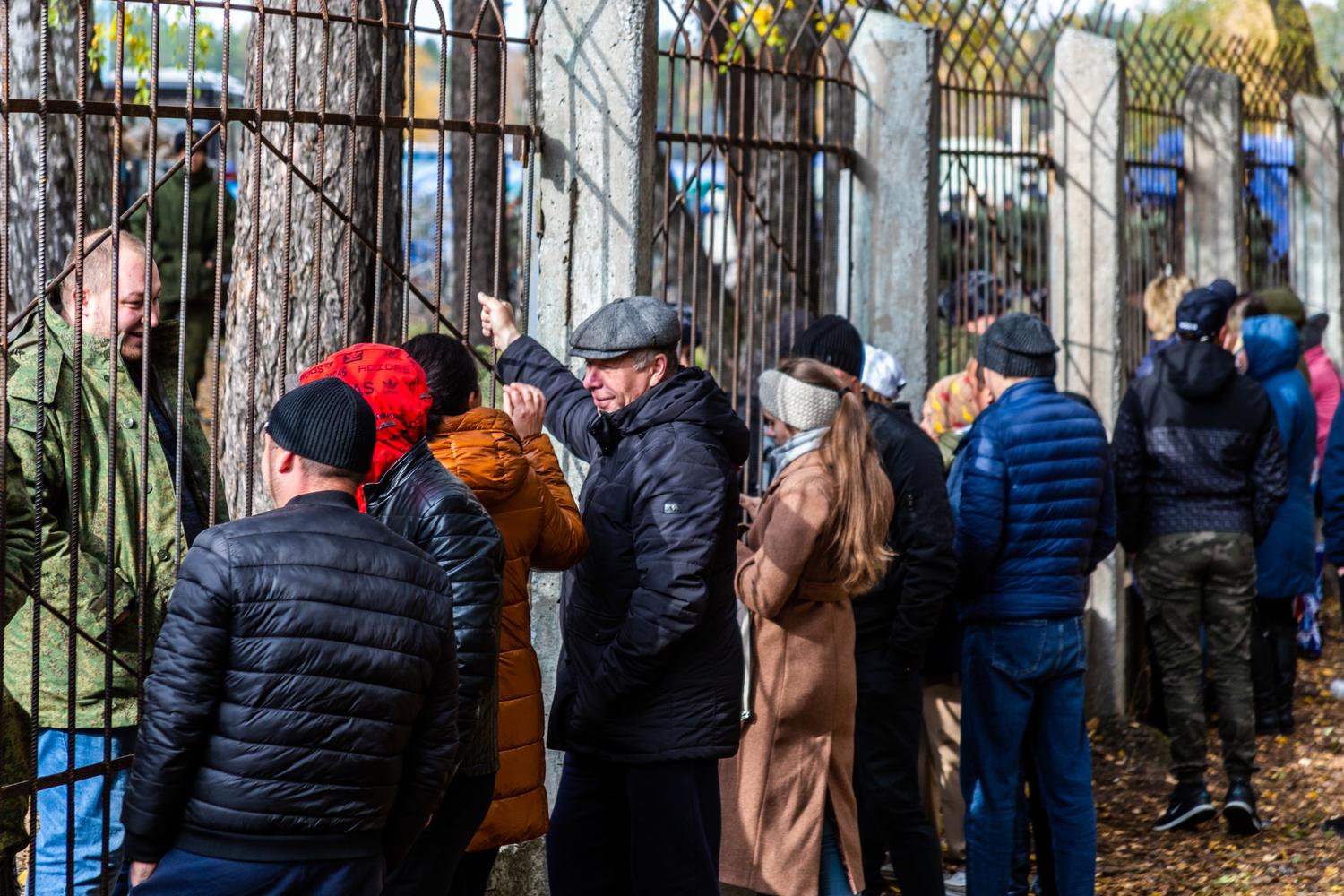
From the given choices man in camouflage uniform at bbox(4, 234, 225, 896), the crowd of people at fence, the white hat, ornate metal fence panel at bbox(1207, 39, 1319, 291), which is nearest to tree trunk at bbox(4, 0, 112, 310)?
the crowd of people at fence

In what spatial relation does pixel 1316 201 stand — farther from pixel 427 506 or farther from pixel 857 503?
pixel 427 506

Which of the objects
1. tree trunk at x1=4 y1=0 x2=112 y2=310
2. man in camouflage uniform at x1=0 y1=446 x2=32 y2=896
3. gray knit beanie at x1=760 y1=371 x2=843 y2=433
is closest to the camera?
man in camouflage uniform at x1=0 y1=446 x2=32 y2=896

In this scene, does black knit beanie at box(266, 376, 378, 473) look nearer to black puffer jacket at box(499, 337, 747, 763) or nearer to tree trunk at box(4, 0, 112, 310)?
black puffer jacket at box(499, 337, 747, 763)

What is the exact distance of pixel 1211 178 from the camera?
9914 millimetres

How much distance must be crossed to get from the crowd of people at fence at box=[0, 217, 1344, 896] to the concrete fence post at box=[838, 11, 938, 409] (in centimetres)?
50

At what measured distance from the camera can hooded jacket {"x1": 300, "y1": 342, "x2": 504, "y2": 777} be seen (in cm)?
328

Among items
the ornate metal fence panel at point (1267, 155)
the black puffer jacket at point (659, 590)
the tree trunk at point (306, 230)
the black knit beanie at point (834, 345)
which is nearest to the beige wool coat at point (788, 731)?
the black puffer jacket at point (659, 590)

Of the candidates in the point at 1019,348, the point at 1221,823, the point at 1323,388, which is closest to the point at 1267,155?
the point at 1323,388

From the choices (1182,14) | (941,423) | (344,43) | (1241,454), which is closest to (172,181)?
(344,43)

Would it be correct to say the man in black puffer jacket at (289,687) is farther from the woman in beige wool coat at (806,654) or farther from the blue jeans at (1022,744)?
the blue jeans at (1022,744)

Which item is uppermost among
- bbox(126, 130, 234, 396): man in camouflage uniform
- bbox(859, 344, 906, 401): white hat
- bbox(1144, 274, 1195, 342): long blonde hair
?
bbox(126, 130, 234, 396): man in camouflage uniform

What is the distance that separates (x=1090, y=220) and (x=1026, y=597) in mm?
3544

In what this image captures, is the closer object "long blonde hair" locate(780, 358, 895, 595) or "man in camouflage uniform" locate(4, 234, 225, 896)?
"man in camouflage uniform" locate(4, 234, 225, 896)

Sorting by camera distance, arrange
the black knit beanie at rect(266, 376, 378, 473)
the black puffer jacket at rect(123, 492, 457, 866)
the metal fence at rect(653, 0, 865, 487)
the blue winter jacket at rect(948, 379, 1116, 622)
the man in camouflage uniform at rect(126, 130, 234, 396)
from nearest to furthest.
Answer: the black puffer jacket at rect(123, 492, 457, 866), the black knit beanie at rect(266, 376, 378, 473), the blue winter jacket at rect(948, 379, 1116, 622), the metal fence at rect(653, 0, 865, 487), the man in camouflage uniform at rect(126, 130, 234, 396)
